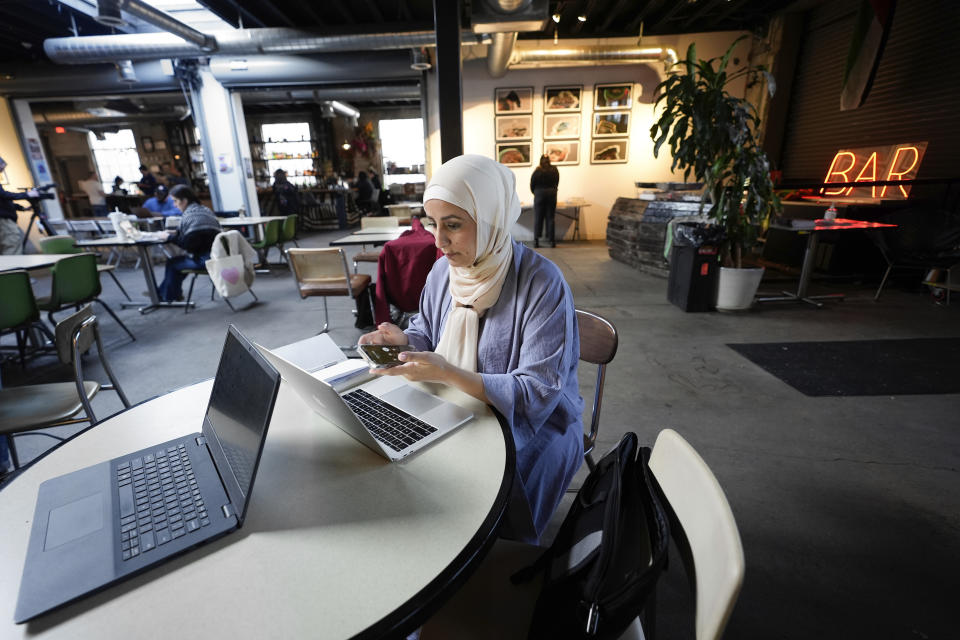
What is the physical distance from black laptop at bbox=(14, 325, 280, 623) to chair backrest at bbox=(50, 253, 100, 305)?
345 cm

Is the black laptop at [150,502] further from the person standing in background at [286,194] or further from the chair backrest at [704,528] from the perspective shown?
the person standing in background at [286,194]

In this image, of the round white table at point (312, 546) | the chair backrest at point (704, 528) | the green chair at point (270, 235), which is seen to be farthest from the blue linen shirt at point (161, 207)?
the chair backrest at point (704, 528)

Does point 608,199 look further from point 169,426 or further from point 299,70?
point 169,426

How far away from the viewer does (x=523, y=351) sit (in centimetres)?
117

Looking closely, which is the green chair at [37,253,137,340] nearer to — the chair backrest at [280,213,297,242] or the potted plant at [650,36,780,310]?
the chair backrest at [280,213,297,242]

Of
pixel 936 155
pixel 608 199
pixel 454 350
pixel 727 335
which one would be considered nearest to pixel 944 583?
pixel 454 350

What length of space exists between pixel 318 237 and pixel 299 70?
150 inches

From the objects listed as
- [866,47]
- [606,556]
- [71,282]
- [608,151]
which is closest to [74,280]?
[71,282]

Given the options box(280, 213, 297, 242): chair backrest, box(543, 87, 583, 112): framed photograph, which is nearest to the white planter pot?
box(543, 87, 583, 112): framed photograph

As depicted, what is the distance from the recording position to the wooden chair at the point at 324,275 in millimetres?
3658

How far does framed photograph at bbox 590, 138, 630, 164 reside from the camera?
7906 mm

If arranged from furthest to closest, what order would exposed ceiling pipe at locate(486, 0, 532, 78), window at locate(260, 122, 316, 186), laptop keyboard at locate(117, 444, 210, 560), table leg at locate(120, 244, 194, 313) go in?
window at locate(260, 122, 316, 186) → exposed ceiling pipe at locate(486, 0, 532, 78) → table leg at locate(120, 244, 194, 313) → laptop keyboard at locate(117, 444, 210, 560)

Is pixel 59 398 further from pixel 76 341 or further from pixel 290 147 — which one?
pixel 290 147

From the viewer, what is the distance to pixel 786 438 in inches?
88.2
